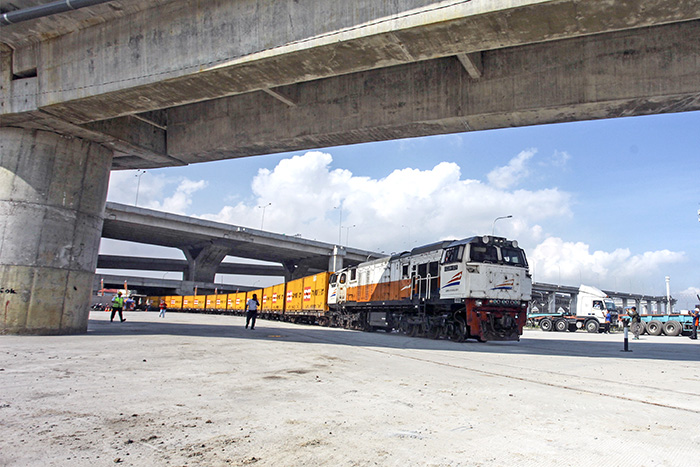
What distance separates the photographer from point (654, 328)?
32.6 m

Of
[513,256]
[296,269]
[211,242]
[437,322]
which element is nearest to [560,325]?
[437,322]

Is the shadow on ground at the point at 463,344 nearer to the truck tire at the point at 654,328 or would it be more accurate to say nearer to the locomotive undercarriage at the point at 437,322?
the locomotive undercarriage at the point at 437,322

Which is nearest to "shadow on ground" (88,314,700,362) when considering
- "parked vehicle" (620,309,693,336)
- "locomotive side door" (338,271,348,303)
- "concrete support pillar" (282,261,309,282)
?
"locomotive side door" (338,271,348,303)

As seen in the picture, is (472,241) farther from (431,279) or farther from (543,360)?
(543,360)

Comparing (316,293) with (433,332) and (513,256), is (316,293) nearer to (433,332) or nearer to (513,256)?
(433,332)

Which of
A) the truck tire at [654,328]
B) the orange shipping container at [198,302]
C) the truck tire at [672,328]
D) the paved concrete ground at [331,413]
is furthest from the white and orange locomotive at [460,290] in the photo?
the orange shipping container at [198,302]

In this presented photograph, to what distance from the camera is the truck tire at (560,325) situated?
34.5 m

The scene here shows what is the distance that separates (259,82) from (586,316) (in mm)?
33028

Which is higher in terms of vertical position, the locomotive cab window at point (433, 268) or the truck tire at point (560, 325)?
the locomotive cab window at point (433, 268)

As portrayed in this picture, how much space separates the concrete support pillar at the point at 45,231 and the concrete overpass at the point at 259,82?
0.04 m

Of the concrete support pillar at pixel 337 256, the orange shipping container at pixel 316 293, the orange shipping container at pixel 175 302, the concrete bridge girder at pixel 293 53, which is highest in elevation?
the concrete support pillar at pixel 337 256

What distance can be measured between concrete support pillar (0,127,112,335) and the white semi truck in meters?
32.2

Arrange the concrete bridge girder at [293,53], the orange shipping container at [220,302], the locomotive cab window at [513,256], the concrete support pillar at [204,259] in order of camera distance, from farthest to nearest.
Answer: the concrete support pillar at [204,259]
the orange shipping container at [220,302]
the locomotive cab window at [513,256]
the concrete bridge girder at [293,53]

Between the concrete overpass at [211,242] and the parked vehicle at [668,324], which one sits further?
the concrete overpass at [211,242]
